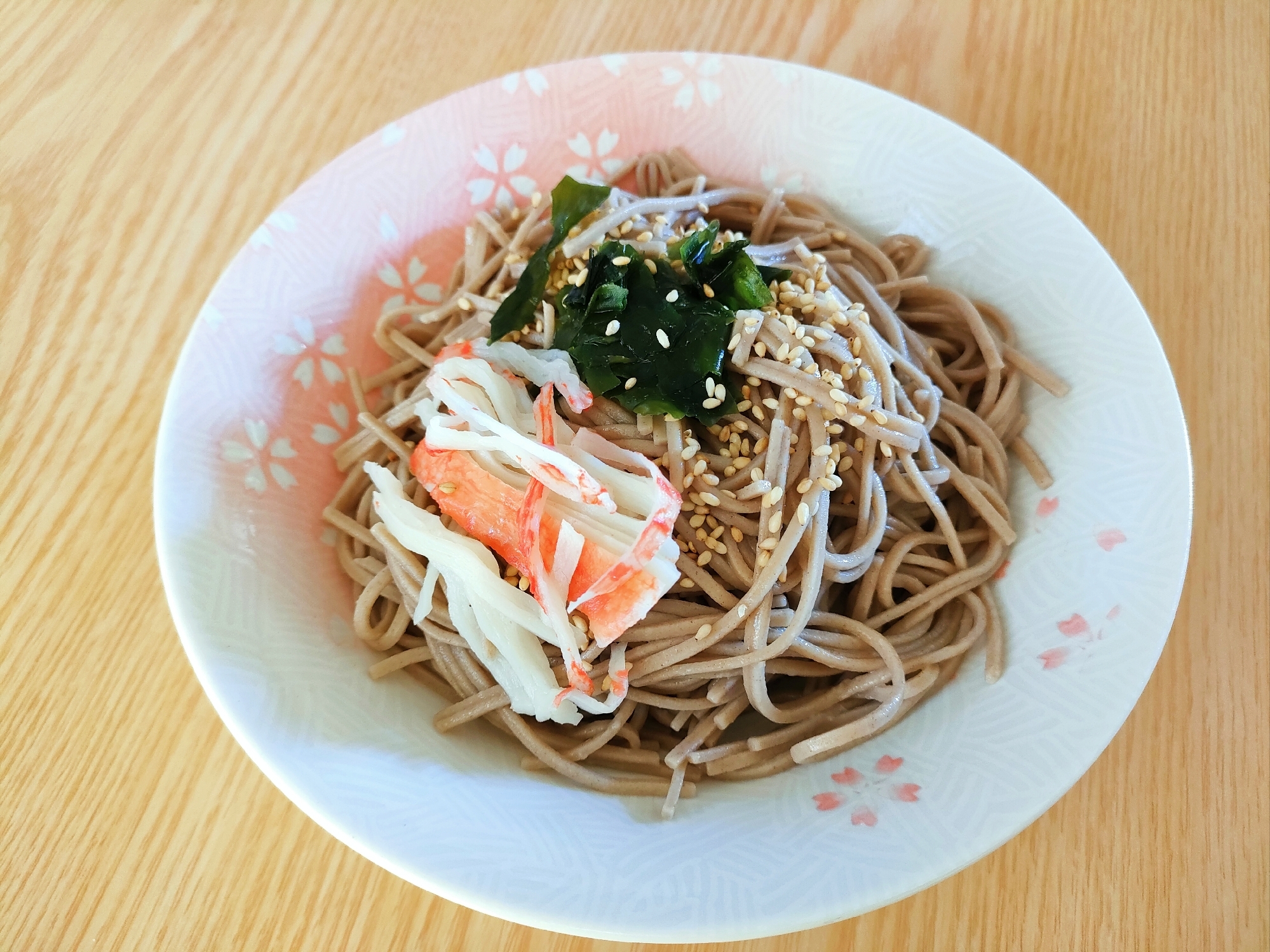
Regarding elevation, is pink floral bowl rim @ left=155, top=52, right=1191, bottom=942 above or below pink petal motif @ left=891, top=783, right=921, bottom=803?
above

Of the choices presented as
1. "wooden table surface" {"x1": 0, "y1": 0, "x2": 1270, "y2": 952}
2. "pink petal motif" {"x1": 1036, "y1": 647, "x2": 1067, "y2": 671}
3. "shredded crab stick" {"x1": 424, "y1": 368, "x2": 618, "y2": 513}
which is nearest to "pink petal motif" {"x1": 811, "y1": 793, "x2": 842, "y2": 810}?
"wooden table surface" {"x1": 0, "y1": 0, "x2": 1270, "y2": 952}

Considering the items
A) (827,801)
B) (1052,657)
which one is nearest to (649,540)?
(827,801)

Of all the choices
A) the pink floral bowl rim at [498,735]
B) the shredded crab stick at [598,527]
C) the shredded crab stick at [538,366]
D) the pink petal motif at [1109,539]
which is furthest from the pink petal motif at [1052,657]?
the shredded crab stick at [538,366]

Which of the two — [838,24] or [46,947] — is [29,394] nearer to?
[46,947]

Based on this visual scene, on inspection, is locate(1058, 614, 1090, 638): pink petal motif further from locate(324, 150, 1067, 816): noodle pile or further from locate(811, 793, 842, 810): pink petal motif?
locate(811, 793, 842, 810): pink petal motif

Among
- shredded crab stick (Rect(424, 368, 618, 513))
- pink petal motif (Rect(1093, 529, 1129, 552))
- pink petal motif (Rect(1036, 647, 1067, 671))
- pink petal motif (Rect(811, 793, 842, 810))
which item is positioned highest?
shredded crab stick (Rect(424, 368, 618, 513))

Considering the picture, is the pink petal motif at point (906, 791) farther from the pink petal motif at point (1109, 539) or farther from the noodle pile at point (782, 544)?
the pink petal motif at point (1109, 539)
